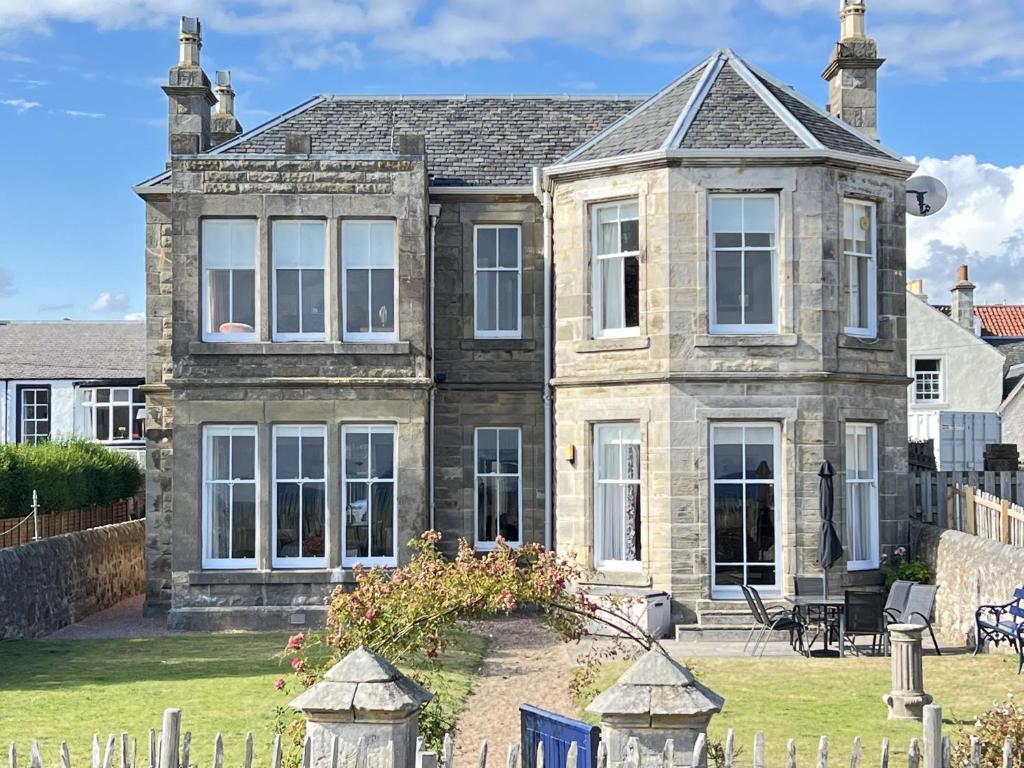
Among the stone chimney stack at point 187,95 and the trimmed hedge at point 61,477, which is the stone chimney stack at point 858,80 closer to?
the stone chimney stack at point 187,95

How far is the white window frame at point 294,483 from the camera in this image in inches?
843

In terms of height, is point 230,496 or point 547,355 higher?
point 547,355

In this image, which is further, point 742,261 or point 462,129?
point 462,129

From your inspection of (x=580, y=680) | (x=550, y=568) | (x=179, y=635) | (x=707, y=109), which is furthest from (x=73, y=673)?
(x=707, y=109)

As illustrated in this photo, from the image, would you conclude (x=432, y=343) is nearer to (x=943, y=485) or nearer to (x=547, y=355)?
(x=547, y=355)

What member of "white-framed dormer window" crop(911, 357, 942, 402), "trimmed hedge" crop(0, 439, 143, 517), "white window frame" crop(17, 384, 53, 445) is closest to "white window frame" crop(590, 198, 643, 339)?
Result: "trimmed hedge" crop(0, 439, 143, 517)

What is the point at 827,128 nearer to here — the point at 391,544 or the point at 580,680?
the point at 391,544

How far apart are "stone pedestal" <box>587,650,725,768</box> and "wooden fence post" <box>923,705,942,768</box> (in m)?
1.31

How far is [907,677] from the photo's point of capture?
42.9 feet

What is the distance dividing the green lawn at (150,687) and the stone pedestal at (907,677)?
423cm

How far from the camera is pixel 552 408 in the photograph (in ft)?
74.7

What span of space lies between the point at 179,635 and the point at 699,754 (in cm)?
1462

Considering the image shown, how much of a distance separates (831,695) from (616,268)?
8.08 m

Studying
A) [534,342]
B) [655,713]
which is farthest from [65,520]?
[655,713]
